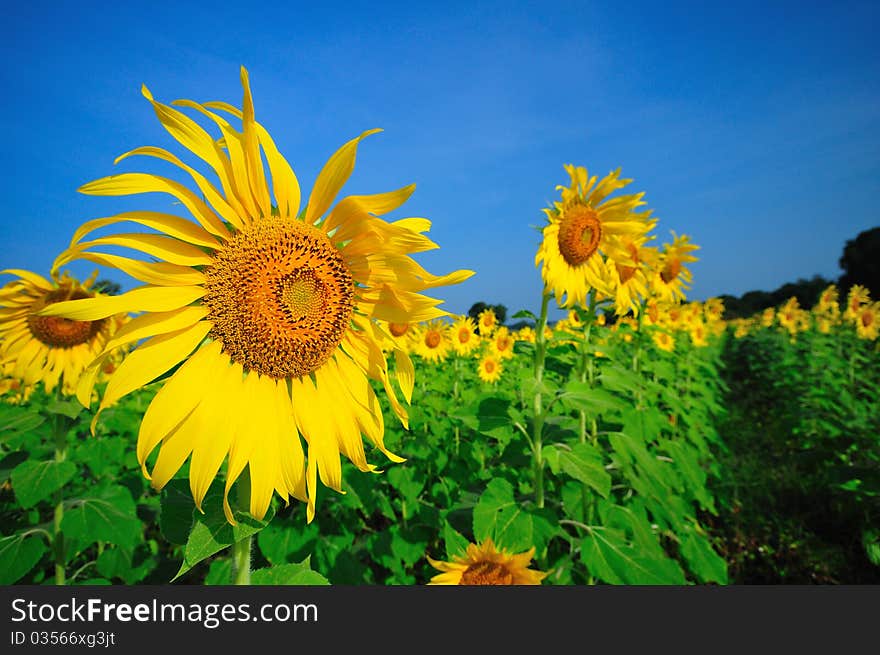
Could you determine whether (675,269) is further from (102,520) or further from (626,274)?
(102,520)

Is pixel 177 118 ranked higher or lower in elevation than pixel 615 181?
lower

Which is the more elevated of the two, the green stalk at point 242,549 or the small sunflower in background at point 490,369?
the small sunflower in background at point 490,369

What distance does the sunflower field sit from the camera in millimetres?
1021

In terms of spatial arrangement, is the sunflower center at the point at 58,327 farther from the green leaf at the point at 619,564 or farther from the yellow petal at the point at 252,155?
the green leaf at the point at 619,564

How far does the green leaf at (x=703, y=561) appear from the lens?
3318 mm

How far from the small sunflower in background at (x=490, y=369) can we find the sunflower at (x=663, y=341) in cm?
229

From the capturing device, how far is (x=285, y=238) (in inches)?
42.9

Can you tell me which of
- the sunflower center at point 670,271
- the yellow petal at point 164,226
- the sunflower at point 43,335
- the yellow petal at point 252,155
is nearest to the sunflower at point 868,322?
the sunflower center at point 670,271

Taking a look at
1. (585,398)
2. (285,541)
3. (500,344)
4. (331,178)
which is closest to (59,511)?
(285,541)

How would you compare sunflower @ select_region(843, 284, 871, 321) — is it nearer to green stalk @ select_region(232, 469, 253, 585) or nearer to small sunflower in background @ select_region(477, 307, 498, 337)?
small sunflower in background @ select_region(477, 307, 498, 337)

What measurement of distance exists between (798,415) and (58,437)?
881 centimetres

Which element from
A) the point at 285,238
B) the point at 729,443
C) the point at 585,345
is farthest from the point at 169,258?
the point at 729,443

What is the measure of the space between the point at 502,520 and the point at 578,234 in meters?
1.84

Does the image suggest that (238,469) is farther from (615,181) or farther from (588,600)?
(615,181)
